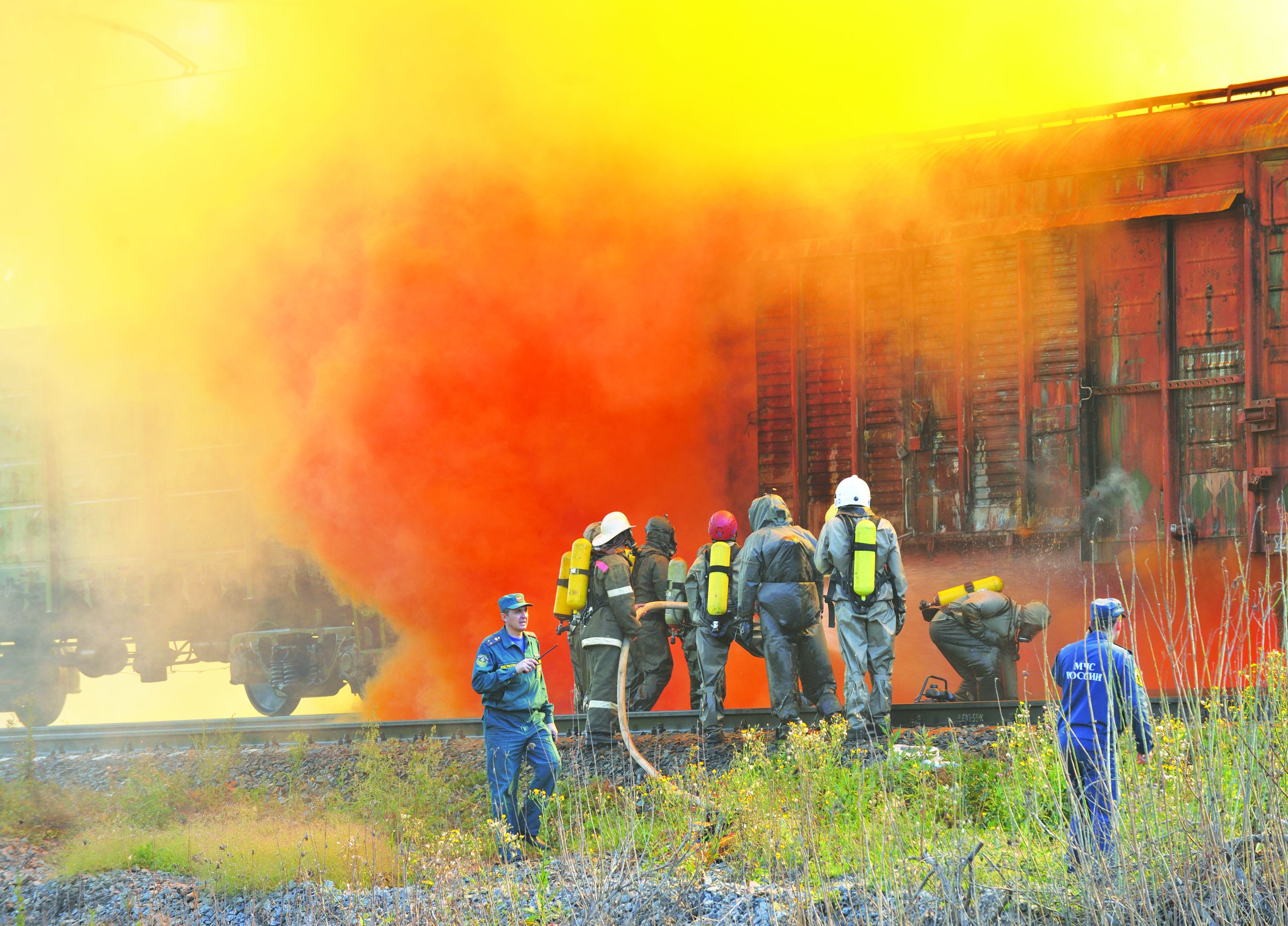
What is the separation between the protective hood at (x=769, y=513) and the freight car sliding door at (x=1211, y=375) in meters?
3.40

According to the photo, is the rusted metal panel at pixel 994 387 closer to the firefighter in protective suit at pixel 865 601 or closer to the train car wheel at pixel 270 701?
the firefighter in protective suit at pixel 865 601

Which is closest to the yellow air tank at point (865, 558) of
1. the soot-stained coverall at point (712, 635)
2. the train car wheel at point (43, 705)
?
the soot-stained coverall at point (712, 635)

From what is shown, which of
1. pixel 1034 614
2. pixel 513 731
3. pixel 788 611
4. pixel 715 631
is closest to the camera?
pixel 513 731

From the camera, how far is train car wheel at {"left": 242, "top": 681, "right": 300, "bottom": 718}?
12367 mm

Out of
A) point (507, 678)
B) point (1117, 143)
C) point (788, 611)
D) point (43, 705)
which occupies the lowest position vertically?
point (43, 705)

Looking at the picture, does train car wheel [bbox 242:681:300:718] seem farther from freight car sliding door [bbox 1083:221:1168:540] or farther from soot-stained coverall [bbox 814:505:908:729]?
freight car sliding door [bbox 1083:221:1168:540]

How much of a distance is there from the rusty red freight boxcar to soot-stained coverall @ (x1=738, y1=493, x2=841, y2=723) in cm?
216

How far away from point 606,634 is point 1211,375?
504cm

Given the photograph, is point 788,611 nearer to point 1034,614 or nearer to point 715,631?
point 715,631

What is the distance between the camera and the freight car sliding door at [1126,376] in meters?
8.91

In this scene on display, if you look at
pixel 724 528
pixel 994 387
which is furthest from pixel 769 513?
pixel 994 387

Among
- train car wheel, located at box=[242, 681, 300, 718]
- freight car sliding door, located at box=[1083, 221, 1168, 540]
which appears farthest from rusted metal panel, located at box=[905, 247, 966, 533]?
train car wheel, located at box=[242, 681, 300, 718]

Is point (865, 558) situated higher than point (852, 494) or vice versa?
point (852, 494)

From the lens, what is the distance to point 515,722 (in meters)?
5.95
